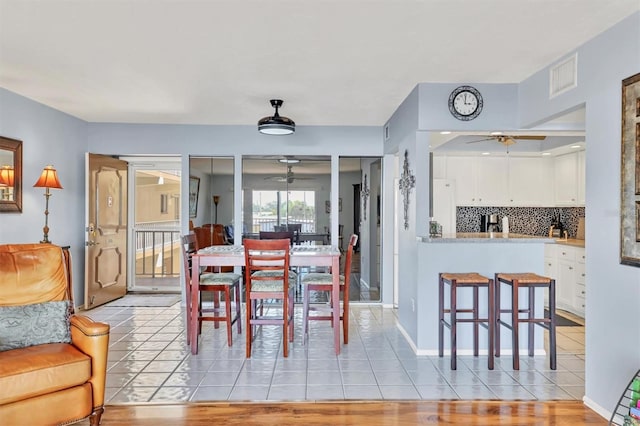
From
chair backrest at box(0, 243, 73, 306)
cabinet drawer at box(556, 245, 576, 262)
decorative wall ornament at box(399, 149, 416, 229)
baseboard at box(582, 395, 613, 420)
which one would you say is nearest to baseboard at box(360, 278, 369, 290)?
decorative wall ornament at box(399, 149, 416, 229)

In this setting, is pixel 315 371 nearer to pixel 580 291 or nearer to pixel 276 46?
pixel 276 46

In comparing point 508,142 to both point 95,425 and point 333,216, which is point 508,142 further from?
point 95,425

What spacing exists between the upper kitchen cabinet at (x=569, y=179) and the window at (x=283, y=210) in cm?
356

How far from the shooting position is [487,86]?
3795 mm

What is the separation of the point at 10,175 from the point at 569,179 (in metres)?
6.81

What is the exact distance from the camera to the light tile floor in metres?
2.93

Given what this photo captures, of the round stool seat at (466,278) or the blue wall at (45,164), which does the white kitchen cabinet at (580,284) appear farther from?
the blue wall at (45,164)

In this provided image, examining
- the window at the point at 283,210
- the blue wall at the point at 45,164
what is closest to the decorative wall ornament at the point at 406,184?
the window at the point at 283,210

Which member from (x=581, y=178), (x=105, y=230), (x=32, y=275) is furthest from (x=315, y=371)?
(x=581, y=178)

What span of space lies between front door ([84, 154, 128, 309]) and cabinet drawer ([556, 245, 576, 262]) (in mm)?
6125

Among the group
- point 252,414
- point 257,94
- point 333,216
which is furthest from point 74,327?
point 333,216

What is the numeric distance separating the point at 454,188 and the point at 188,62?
4282 mm

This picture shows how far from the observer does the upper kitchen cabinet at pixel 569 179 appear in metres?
5.46

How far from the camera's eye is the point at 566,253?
17.0ft
